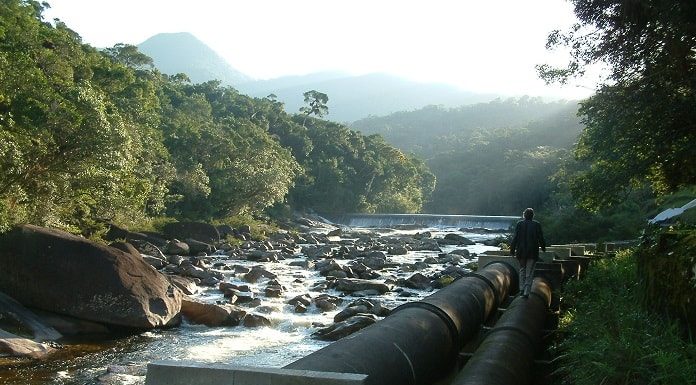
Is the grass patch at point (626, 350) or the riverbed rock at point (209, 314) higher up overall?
the grass patch at point (626, 350)

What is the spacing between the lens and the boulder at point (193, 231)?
37.7 meters

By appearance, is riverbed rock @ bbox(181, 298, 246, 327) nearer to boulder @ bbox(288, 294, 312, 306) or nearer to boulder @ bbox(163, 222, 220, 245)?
boulder @ bbox(288, 294, 312, 306)

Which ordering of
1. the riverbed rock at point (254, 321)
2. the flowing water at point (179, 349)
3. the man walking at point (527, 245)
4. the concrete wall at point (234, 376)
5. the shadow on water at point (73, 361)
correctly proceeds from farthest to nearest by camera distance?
the riverbed rock at point (254, 321), the flowing water at point (179, 349), the shadow on water at point (73, 361), the man walking at point (527, 245), the concrete wall at point (234, 376)

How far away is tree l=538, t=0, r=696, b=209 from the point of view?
43.9 feet

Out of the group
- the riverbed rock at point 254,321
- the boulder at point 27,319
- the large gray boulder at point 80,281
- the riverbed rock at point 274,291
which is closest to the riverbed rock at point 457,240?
the riverbed rock at point 274,291

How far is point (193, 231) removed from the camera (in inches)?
1516

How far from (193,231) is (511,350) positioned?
33.6 m

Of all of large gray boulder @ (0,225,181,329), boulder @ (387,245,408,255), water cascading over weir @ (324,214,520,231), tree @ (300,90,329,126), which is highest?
tree @ (300,90,329,126)

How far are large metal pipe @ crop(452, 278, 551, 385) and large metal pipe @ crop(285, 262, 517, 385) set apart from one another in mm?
509

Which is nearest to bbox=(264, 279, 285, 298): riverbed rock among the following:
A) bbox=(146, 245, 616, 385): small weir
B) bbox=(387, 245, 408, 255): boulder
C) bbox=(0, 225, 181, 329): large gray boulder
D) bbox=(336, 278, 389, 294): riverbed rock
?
bbox=(336, 278, 389, 294): riverbed rock

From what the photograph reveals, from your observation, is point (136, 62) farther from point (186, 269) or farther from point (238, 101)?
point (186, 269)

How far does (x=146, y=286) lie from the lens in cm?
1579

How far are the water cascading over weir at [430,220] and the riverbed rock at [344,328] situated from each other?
1646 inches

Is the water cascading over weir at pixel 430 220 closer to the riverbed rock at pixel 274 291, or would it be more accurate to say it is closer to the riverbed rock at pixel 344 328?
the riverbed rock at pixel 274 291
